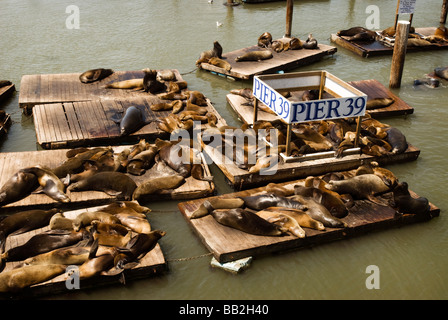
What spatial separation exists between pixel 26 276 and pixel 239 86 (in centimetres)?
814

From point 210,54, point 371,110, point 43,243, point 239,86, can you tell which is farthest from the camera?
point 210,54

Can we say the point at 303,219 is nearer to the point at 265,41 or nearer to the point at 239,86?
the point at 239,86

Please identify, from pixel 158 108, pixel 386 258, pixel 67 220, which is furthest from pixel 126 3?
pixel 386 258

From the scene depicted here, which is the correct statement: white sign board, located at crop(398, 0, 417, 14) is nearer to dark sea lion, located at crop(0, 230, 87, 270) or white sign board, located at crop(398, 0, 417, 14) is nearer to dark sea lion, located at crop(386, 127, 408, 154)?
dark sea lion, located at crop(386, 127, 408, 154)

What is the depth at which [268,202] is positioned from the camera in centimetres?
712

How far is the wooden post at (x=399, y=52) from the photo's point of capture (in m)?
11.8

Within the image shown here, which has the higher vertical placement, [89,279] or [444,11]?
[444,11]

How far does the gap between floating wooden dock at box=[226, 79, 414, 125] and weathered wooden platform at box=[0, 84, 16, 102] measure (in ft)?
16.9

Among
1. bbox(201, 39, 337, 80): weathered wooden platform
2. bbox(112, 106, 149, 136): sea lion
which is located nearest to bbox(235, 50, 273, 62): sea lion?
bbox(201, 39, 337, 80): weathered wooden platform

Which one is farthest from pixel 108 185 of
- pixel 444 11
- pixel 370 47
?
pixel 444 11

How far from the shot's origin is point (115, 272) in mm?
5875

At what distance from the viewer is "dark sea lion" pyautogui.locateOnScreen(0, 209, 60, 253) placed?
642cm

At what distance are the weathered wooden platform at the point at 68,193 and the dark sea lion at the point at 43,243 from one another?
93 cm
